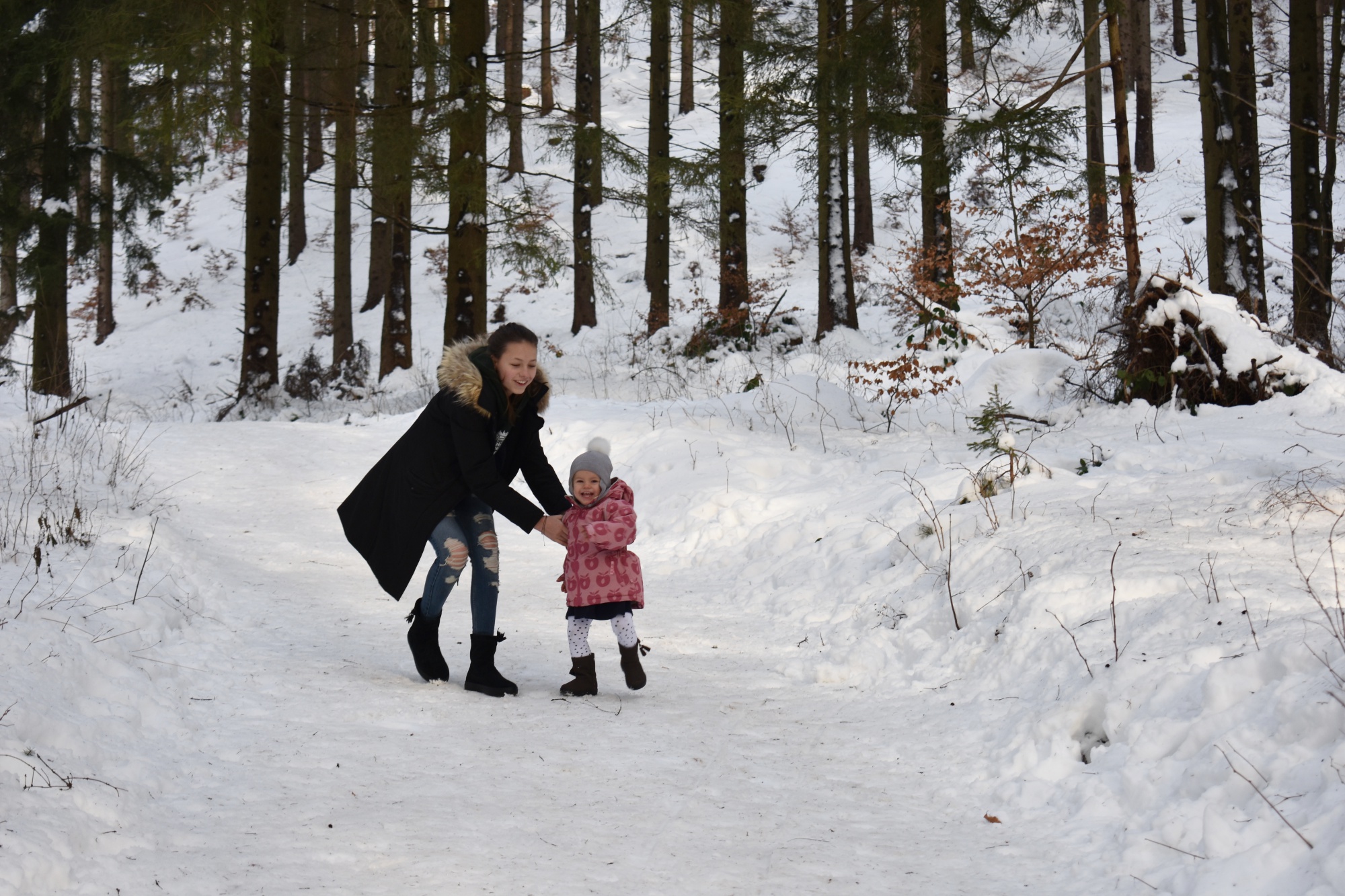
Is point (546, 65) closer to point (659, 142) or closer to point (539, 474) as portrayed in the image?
point (659, 142)

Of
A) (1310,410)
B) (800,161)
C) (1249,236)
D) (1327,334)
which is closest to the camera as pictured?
(1310,410)

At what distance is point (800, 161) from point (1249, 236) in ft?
22.3

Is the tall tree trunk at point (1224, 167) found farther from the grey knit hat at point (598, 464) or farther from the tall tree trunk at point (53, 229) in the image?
the tall tree trunk at point (53, 229)

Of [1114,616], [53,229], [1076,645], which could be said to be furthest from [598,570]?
[53,229]

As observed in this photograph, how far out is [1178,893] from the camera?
2.67 m

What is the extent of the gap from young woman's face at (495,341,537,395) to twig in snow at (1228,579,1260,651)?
293cm

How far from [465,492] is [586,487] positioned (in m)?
0.56

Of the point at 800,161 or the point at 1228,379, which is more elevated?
the point at 800,161

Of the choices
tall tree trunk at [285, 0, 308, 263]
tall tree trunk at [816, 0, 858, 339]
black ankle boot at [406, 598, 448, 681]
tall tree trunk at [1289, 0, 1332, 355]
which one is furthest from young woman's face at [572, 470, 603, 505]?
tall tree trunk at [1289, 0, 1332, 355]

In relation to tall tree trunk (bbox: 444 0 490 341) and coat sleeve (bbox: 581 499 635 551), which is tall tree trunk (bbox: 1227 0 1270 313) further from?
coat sleeve (bbox: 581 499 635 551)

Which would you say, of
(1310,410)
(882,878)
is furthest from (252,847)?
(1310,410)


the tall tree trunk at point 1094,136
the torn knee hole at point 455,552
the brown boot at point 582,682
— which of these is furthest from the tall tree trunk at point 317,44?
the tall tree trunk at point 1094,136

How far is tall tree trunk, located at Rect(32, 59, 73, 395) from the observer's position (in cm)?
1495

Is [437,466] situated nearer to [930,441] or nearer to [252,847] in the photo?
[252,847]
